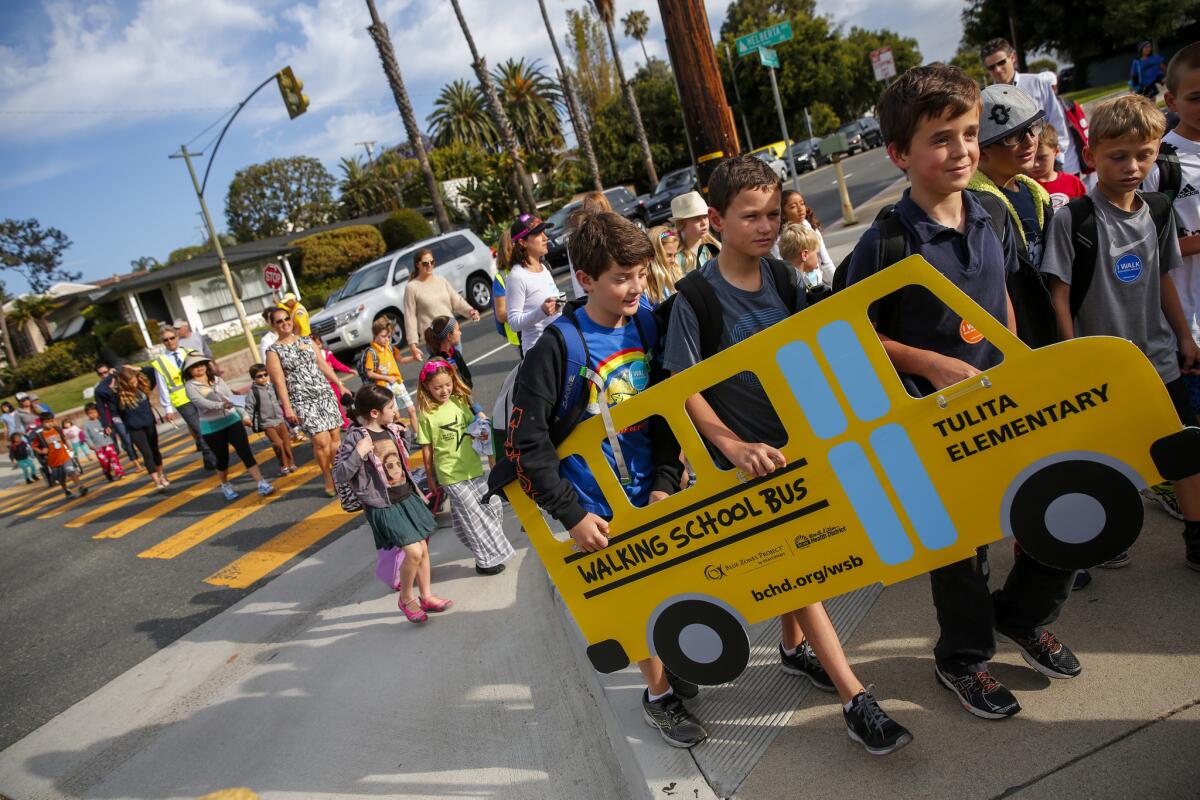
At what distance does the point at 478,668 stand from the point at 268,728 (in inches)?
44.2

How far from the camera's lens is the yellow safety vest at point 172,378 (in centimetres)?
950

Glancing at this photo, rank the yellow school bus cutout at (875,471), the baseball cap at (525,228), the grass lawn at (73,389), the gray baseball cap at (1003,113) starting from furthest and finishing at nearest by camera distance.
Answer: the grass lawn at (73,389) < the baseball cap at (525,228) < the gray baseball cap at (1003,113) < the yellow school bus cutout at (875,471)

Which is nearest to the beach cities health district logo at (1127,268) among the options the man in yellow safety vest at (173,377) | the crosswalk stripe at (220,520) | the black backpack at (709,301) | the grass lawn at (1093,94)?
the black backpack at (709,301)

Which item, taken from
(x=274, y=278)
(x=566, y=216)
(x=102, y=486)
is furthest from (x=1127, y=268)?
(x=566, y=216)

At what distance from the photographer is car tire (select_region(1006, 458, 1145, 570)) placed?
6.33 ft

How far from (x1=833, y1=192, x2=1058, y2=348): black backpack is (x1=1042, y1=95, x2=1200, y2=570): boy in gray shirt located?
0.17 meters

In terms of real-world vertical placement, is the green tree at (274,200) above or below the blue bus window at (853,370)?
above

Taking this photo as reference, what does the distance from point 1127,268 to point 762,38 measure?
6.26 metres

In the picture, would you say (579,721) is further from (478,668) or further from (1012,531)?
(1012,531)

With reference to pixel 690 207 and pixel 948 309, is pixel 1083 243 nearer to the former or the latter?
pixel 948 309

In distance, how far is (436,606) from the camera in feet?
14.6

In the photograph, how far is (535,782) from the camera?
9.39 ft

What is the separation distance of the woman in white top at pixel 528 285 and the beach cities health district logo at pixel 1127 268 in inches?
118

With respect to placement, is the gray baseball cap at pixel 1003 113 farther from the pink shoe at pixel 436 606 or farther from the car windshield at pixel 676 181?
the car windshield at pixel 676 181
